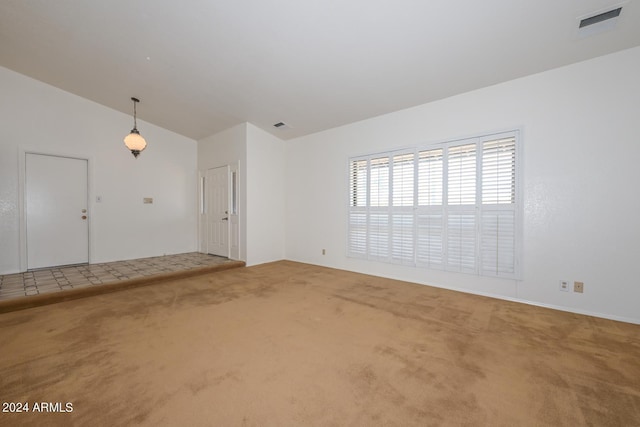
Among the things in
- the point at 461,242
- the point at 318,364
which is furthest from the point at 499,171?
the point at 318,364

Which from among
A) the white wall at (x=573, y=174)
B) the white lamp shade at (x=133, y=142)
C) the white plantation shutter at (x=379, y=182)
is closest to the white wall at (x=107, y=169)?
the white lamp shade at (x=133, y=142)

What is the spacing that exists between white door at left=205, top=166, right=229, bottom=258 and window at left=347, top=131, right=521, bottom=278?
116 inches

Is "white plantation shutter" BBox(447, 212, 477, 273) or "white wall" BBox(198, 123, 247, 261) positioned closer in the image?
"white plantation shutter" BBox(447, 212, 477, 273)

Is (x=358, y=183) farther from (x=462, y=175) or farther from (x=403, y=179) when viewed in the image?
(x=462, y=175)

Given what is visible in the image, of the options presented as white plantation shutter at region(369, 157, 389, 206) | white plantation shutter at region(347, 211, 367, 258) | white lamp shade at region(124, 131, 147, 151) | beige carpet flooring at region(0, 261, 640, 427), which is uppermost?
white lamp shade at region(124, 131, 147, 151)

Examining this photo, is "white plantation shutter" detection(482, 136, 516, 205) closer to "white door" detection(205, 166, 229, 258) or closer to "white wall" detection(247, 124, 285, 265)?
"white wall" detection(247, 124, 285, 265)

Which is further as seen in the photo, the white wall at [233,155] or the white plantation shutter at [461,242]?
the white wall at [233,155]

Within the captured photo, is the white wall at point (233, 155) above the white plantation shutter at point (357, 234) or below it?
above

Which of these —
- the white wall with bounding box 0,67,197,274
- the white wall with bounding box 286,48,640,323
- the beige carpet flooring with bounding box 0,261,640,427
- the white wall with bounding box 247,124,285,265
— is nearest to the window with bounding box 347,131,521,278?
the white wall with bounding box 286,48,640,323

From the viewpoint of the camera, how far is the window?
11.2 ft

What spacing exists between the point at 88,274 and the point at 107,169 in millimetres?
2256

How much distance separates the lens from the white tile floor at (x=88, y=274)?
3451 millimetres

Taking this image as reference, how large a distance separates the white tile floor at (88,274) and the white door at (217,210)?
370mm

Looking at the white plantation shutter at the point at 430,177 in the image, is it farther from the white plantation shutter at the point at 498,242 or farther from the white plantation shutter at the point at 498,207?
the white plantation shutter at the point at 498,242
